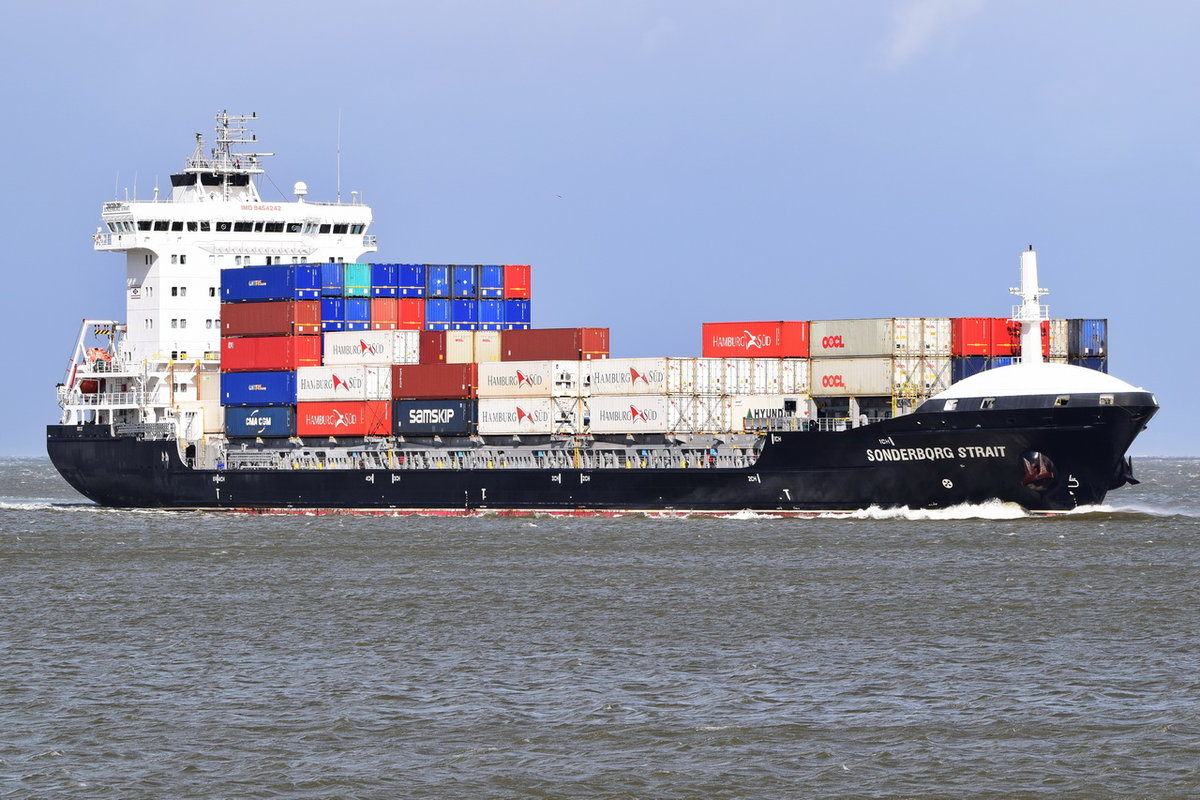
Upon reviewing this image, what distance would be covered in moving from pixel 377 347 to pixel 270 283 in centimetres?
481

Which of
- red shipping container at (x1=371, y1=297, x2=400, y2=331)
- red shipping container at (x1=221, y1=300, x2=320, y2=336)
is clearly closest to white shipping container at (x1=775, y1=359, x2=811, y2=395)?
red shipping container at (x1=371, y1=297, x2=400, y2=331)

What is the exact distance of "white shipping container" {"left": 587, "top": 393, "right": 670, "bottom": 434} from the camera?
49.8 m

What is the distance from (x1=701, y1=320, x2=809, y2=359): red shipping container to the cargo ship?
6 cm

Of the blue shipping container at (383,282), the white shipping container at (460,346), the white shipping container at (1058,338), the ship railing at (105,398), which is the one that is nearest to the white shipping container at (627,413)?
the white shipping container at (460,346)

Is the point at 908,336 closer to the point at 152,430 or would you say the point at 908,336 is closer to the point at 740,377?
the point at 740,377

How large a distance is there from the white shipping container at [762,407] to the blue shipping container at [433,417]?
29.5ft

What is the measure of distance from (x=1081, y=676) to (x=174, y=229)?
45184mm

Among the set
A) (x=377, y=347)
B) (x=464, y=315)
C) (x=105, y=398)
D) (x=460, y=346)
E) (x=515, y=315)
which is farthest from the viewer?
(x=105, y=398)

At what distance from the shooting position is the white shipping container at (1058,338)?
4947 centimetres

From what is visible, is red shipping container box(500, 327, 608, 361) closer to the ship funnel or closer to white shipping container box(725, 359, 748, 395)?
white shipping container box(725, 359, 748, 395)

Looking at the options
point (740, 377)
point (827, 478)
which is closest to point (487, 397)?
point (740, 377)

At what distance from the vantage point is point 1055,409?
43.6m

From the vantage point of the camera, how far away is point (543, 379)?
5191 centimetres

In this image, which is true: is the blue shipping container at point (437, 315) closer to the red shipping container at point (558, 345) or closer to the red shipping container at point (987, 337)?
the red shipping container at point (558, 345)
